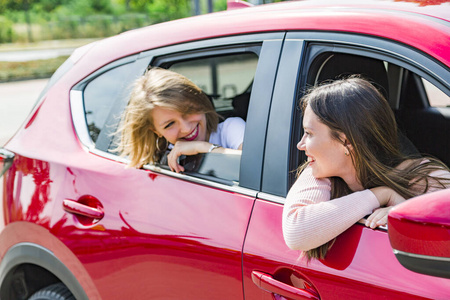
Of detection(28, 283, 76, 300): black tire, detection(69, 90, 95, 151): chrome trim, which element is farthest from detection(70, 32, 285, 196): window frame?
detection(28, 283, 76, 300): black tire

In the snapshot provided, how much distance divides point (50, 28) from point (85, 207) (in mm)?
42565

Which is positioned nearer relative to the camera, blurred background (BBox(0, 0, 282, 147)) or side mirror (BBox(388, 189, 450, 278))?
side mirror (BBox(388, 189, 450, 278))

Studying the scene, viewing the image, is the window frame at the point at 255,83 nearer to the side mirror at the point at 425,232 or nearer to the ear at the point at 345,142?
the ear at the point at 345,142

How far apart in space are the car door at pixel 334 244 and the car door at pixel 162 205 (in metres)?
Result: 0.05

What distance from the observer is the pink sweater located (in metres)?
1.40

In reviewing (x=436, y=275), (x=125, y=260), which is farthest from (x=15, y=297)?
(x=436, y=275)

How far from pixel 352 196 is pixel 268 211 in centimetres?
25

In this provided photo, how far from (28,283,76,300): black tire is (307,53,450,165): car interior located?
128 centimetres

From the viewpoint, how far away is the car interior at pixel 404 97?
5.77ft

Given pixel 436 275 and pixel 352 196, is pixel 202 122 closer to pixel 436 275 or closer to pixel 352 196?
pixel 352 196

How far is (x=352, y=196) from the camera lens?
1.44 m

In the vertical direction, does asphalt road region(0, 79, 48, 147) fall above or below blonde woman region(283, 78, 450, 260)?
below

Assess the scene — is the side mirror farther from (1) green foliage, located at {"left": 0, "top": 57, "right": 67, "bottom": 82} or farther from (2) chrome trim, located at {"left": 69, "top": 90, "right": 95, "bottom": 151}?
(1) green foliage, located at {"left": 0, "top": 57, "right": 67, "bottom": 82}

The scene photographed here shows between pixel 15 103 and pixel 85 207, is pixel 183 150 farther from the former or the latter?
pixel 15 103
